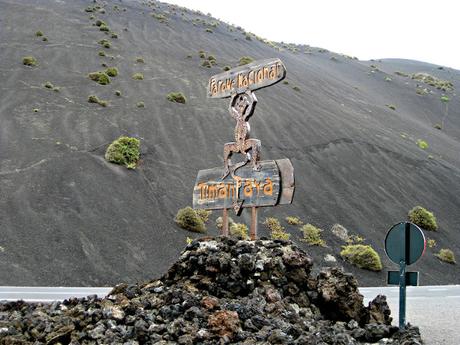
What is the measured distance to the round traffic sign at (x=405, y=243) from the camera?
6180 mm

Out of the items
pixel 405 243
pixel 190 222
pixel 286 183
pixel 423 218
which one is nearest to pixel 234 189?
pixel 286 183

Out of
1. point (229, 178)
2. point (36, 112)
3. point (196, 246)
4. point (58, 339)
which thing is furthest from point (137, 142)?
point (58, 339)

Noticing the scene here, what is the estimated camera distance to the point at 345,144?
123ft

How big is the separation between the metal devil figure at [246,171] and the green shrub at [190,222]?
12086 millimetres

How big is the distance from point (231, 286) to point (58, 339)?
2499mm

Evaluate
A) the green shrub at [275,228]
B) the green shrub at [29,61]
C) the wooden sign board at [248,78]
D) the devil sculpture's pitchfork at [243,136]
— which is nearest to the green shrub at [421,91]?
the green shrub at [29,61]

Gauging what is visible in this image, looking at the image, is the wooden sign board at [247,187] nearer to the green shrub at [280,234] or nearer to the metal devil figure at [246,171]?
the metal devil figure at [246,171]

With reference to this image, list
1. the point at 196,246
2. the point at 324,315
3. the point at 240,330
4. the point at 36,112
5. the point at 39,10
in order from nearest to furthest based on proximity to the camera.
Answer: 1. the point at 240,330
2. the point at 324,315
3. the point at 196,246
4. the point at 36,112
5. the point at 39,10

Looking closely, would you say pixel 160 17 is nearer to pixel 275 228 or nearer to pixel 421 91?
pixel 421 91

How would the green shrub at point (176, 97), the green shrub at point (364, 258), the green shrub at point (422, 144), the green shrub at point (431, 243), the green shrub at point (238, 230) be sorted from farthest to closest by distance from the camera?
the green shrub at point (422, 144) → the green shrub at point (176, 97) → the green shrub at point (431, 243) → the green shrub at point (364, 258) → the green shrub at point (238, 230)

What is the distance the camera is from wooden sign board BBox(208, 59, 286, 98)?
9367 mm

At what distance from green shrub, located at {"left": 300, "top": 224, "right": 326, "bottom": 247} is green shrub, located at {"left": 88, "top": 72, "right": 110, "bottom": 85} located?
2048 cm

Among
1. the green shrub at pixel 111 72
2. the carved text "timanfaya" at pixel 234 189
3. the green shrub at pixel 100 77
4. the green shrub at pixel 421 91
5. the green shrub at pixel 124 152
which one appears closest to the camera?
the carved text "timanfaya" at pixel 234 189

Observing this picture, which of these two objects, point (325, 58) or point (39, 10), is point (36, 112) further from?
point (325, 58)
